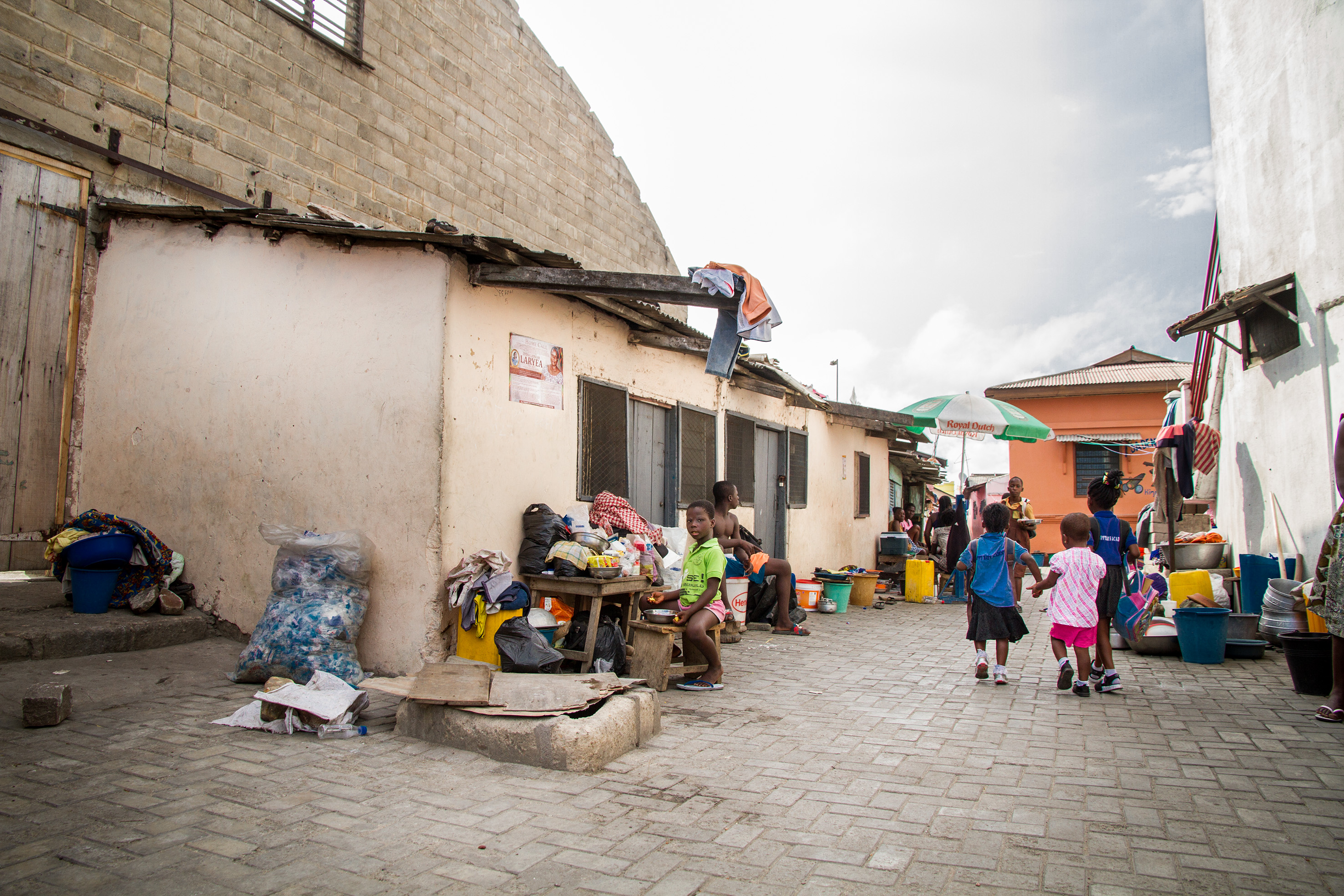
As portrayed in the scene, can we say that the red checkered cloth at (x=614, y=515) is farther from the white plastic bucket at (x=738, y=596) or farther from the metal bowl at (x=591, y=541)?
the white plastic bucket at (x=738, y=596)

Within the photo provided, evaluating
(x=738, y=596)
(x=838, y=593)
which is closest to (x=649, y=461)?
(x=738, y=596)

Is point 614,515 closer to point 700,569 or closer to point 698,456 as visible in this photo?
point 700,569

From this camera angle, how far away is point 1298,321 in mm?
8516

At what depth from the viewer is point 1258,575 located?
28.4ft

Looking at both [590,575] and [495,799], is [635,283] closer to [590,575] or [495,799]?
[590,575]

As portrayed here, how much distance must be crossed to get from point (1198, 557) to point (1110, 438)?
14.4 meters

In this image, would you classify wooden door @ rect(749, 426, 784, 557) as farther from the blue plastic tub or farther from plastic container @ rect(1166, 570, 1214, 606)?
the blue plastic tub

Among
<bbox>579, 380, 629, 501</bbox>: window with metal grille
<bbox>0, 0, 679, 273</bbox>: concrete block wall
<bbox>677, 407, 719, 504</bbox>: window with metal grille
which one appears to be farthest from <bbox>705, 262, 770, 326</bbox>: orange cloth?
<bbox>0, 0, 679, 273</bbox>: concrete block wall

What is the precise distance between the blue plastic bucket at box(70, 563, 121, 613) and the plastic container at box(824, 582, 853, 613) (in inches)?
331

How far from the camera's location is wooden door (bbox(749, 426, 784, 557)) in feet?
38.2

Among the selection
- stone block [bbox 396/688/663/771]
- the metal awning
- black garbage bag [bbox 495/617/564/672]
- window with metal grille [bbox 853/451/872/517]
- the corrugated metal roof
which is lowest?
stone block [bbox 396/688/663/771]

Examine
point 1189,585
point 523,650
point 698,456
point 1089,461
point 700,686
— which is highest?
point 1089,461

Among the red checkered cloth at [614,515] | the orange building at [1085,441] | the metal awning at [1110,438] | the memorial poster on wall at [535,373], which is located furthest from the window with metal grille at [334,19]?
the metal awning at [1110,438]

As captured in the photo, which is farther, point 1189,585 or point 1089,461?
point 1089,461
